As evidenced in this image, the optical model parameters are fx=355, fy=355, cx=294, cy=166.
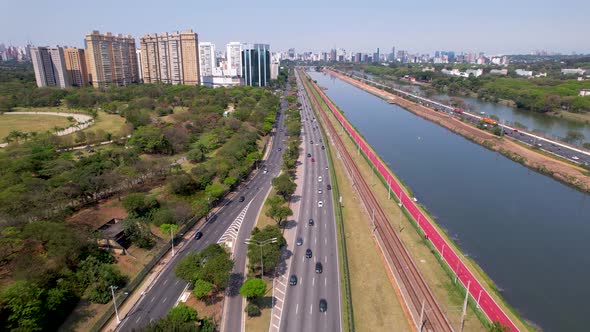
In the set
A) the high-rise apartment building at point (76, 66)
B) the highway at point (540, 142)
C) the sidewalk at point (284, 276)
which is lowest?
the sidewalk at point (284, 276)

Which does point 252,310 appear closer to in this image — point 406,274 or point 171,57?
point 406,274

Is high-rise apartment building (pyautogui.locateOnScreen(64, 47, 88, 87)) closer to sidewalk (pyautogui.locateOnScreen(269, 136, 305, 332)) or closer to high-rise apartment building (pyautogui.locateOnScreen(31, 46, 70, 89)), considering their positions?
high-rise apartment building (pyautogui.locateOnScreen(31, 46, 70, 89))

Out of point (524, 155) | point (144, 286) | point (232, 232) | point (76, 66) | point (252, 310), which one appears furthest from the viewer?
point (76, 66)

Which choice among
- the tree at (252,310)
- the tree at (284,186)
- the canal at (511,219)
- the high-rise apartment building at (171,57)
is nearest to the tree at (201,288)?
the tree at (252,310)

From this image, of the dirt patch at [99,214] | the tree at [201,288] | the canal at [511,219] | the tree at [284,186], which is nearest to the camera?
the tree at [201,288]

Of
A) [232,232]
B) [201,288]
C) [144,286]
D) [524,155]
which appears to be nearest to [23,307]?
[144,286]

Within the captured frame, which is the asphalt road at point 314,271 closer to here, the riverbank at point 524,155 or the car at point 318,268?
the car at point 318,268

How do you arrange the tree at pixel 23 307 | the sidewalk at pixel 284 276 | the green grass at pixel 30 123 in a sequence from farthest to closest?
1. the green grass at pixel 30 123
2. the sidewalk at pixel 284 276
3. the tree at pixel 23 307
